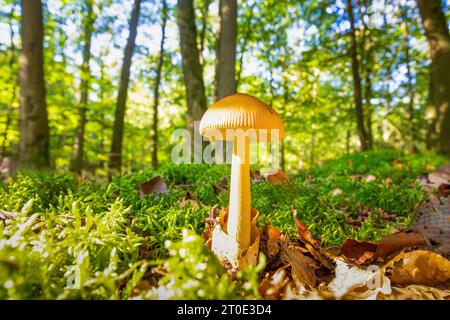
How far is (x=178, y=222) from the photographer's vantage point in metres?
2.04

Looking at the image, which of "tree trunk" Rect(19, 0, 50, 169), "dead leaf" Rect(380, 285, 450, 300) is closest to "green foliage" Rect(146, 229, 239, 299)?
"dead leaf" Rect(380, 285, 450, 300)

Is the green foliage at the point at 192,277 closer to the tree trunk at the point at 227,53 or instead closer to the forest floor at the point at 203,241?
the forest floor at the point at 203,241

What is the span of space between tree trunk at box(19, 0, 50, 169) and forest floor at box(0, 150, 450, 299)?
7.33ft

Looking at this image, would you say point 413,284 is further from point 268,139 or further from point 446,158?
point 446,158

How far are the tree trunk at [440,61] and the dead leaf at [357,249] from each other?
597 centimetres

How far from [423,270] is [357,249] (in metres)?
0.40

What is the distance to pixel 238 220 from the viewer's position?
170cm

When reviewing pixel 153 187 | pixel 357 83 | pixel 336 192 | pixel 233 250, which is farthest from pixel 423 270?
pixel 357 83

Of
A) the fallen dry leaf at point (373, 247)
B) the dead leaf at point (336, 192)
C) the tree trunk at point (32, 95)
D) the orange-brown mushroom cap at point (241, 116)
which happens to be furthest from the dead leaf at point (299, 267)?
the tree trunk at point (32, 95)

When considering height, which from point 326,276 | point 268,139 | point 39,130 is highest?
point 39,130

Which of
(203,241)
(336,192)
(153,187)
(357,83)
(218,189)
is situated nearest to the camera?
(203,241)

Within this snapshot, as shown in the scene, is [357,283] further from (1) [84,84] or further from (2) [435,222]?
(1) [84,84]
